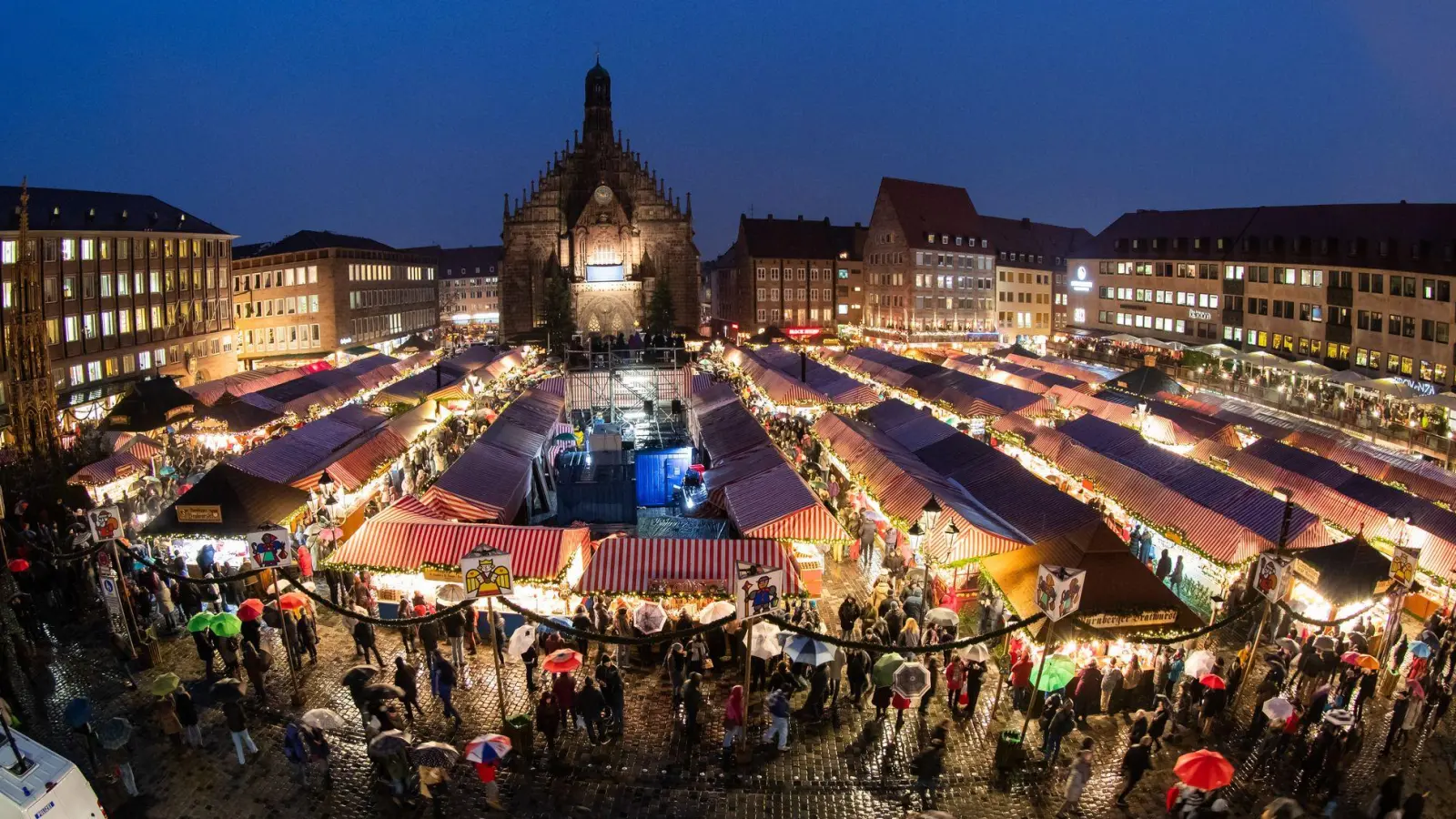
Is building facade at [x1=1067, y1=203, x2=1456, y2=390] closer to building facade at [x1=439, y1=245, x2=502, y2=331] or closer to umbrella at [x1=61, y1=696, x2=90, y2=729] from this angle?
umbrella at [x1=61, y1=696, x2=90, y2=729]

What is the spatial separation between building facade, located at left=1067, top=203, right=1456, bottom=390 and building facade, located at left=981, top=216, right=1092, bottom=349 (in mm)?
5827

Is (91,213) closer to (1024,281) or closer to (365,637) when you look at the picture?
(365,637)

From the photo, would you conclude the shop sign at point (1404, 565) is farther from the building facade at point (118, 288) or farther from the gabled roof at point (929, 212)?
the gabled roof at point (929, 212)

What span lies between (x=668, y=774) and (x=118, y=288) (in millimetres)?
48528

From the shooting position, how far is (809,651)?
12.1 metres

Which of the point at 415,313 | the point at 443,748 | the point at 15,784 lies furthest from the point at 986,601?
the point at 415,313

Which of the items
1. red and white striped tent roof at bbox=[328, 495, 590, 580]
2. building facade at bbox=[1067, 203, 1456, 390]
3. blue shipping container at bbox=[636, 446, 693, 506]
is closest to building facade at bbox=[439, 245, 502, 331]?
building facade at bbox=[1067, 203, 1456, 390]

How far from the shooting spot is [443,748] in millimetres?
9797

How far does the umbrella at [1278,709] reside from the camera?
11203mm

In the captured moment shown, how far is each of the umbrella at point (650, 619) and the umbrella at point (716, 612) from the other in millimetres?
Answer: 601

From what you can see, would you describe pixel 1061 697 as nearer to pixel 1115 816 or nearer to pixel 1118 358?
pixel 1115 816

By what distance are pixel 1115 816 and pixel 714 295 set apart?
309ft

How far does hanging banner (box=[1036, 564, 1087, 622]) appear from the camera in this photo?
11508 millimetres

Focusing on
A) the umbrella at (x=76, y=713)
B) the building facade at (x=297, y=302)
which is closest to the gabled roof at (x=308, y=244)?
the building facade at (x=297, y=302)
